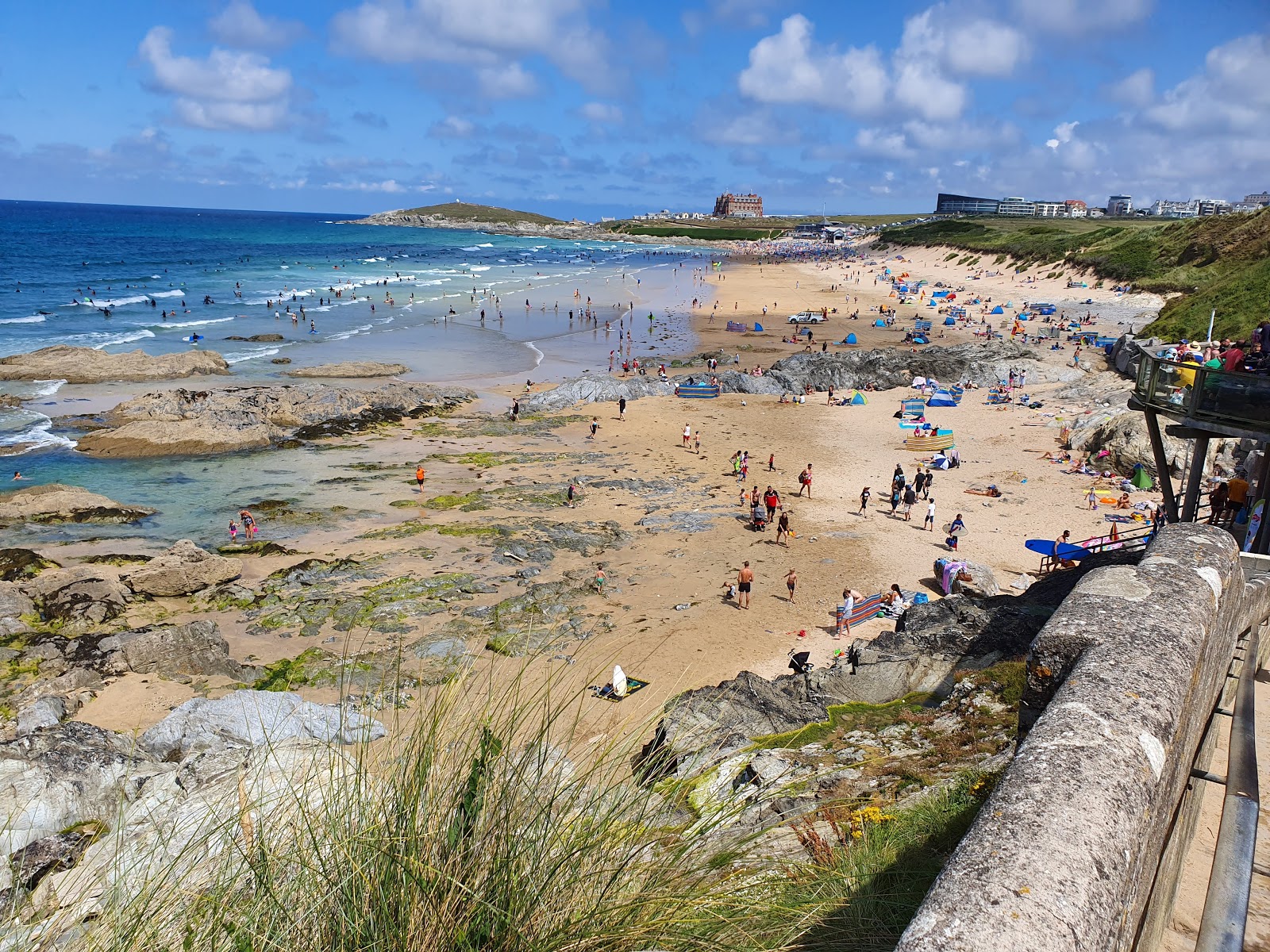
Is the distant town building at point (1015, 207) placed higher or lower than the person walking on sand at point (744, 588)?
higher

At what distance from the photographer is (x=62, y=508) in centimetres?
2034

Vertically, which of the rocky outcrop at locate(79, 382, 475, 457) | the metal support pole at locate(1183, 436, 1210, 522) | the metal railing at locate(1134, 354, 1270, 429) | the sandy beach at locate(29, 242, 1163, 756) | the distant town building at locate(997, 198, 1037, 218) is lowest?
the sandy beach at locate(29, 242, 1163, 756)

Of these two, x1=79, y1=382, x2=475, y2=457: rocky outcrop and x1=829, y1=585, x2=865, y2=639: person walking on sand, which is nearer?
x1=829, y1=585, x2=865, y2=639: person walking on sand

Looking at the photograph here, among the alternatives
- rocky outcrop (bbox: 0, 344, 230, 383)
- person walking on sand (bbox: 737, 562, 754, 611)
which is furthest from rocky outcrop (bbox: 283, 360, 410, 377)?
person walking on sand (bbox: 737, 562, 754, 611)

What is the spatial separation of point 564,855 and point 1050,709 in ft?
5.53

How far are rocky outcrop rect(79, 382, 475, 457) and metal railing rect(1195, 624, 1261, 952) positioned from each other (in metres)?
28.0

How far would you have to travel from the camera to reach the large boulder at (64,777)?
779cm

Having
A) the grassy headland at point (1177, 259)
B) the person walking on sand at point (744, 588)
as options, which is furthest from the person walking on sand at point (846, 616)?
the grassy headland at point (1177, 259)

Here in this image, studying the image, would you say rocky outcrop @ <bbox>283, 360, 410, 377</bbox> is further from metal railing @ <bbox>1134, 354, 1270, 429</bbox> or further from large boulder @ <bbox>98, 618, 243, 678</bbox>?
metal railing @ <bbox>1134, 354, 1270, 429</bbox>

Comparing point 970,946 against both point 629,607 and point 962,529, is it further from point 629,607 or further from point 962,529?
point 962,529

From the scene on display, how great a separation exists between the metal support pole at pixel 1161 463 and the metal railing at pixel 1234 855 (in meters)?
6.43

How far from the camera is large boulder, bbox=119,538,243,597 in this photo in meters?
16.1

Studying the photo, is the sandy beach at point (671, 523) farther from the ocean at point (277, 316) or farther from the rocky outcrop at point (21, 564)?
the ocean at point (277, 316)

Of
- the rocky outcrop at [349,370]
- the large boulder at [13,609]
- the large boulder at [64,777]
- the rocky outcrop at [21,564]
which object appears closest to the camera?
the large boulder at [64,777]
